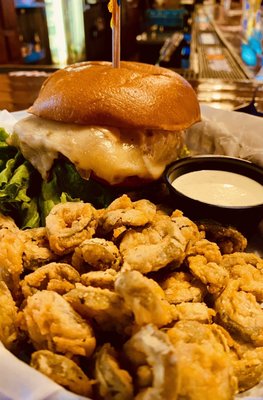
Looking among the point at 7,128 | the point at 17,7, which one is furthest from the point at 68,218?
the point at 17,7

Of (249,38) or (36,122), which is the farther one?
(249,38)

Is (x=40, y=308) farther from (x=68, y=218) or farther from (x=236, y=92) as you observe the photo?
(x=236, y=92)

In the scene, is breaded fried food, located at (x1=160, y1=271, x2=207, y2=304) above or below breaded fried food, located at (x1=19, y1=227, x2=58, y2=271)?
below

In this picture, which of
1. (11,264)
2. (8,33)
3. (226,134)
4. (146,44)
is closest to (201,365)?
(11,264)

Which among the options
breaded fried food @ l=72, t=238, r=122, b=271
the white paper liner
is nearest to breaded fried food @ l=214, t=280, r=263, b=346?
breaded fried food @ l=72, t=238, r=122, b=271

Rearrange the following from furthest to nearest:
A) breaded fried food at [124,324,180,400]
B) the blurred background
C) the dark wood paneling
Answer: the dark wood paneling
the blurred background
breaded fried food at [124,324,180,400]

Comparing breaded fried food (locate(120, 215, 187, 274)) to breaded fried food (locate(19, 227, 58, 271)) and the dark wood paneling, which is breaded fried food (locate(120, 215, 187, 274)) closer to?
breaded fried food (locate(19, 227, 58, 271))

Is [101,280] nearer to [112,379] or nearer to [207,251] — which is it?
[112,379]
